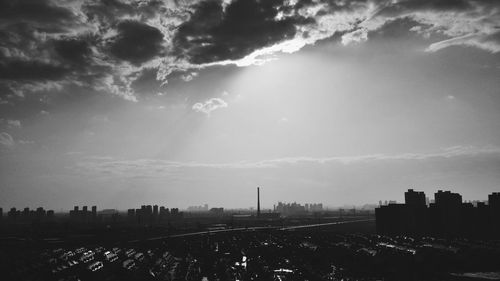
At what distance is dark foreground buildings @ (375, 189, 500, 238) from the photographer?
126 meters

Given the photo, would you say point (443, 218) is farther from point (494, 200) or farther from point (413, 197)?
point (413, 197)

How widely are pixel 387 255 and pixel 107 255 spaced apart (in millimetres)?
63126

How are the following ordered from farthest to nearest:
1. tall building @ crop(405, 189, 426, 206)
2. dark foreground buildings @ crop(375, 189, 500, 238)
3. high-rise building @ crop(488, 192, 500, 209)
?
tall building @ crop(405, 189, 426, 206)
dark foreground buildings @ crop(375, 189, 500, 238)
high-rise building @ crop(488, 192, 500, 209)

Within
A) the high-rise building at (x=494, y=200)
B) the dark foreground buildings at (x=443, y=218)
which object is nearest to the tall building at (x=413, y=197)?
the dark foreground buildings at (x=443, y=218)

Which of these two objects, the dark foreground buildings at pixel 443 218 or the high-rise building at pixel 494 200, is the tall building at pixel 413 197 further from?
the high-rise building at pixel 494 200

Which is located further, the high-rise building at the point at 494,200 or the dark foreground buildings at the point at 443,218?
the dark foreground buildings at the point at 443,218

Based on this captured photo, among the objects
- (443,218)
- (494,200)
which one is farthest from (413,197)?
(494,200)

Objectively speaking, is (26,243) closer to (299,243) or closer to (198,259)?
(198,259)

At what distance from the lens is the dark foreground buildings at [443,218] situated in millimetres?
126188

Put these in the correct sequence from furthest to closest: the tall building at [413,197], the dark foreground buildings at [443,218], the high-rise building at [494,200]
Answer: the tall building at [413,197]
the dark foreground buildings at [443,218]
the high-rise building at [494,200]

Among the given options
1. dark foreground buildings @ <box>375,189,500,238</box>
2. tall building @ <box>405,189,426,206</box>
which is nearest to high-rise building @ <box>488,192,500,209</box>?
dark foreground buildings @ <box>375,189,500,238</box>

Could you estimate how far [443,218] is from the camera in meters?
137

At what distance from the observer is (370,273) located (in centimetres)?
7175

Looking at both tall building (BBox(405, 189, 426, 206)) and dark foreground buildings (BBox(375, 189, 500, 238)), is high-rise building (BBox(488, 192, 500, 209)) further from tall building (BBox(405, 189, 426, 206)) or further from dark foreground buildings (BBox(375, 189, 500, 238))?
tall building (BBox(405, 189, 426, 206))
